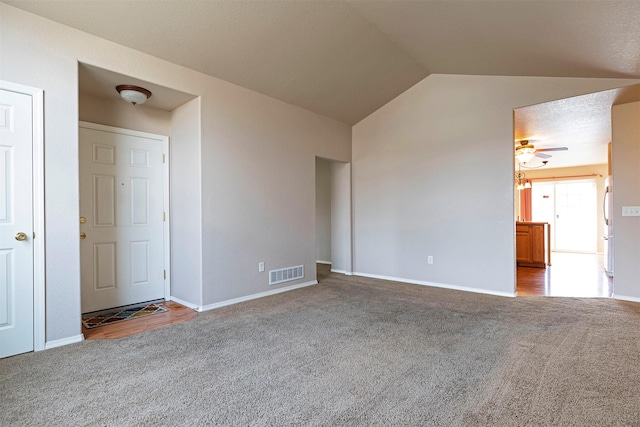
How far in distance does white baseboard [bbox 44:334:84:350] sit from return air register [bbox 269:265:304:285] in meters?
2.11

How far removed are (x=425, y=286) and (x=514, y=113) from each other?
2.62 metres

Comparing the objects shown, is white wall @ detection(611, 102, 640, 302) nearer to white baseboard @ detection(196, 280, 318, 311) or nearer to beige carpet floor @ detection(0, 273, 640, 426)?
beige carpet floor @ detection(0, 273, 640, 426)

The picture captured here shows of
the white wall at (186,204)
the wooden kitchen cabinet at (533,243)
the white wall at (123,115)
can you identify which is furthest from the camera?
the wooden kitchen cabinet at (533,243)

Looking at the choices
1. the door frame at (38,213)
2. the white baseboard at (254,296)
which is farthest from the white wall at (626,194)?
the door frame at (38,213)

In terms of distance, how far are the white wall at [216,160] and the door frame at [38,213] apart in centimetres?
4

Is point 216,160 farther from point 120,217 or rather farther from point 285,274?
point 285,274

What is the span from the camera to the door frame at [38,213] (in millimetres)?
2588

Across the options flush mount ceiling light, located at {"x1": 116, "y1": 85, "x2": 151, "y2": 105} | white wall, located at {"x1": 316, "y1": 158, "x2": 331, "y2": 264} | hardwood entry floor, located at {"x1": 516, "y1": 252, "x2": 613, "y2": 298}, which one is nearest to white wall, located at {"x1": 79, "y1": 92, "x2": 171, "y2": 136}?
flush mount ceiling light, located at {"x1": 116, "y1": 85, "x2": 151, "y2": 105}

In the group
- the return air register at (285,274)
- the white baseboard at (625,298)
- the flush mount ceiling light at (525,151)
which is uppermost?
the flush mount ceiling light at (525,151)

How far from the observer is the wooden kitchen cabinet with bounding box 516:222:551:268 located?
6387mm

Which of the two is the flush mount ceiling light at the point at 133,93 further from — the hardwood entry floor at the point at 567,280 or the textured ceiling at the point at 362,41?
the hardwood entry floor at the point at 567,280

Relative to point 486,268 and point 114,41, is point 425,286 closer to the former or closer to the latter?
point 486,268

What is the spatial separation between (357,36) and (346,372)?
3.33 meters

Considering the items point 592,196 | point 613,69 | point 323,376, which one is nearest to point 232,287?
point 323,376
